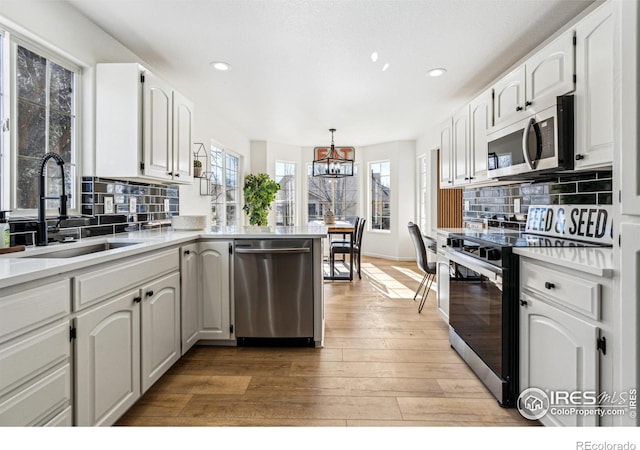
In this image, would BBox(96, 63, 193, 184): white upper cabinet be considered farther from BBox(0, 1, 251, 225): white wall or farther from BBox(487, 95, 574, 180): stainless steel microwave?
BBox(487, 95, 574, 180): stainless steel microwave

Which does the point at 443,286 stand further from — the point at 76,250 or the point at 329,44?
the point at 76,250

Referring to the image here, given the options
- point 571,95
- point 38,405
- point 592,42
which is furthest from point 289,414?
point 592,42

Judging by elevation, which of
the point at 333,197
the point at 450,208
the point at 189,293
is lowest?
the point at 189,293

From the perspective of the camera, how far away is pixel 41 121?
209 centimetres

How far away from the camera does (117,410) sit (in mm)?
1582

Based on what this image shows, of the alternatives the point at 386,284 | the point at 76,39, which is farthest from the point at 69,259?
the point at 386,284

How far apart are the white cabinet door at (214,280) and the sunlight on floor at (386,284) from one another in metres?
2.22

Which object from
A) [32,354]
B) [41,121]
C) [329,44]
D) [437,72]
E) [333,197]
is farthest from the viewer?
[333,197]

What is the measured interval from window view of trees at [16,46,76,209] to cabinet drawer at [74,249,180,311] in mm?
822

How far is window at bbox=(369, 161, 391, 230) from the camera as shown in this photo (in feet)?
23.3

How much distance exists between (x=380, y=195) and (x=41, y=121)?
601 cm

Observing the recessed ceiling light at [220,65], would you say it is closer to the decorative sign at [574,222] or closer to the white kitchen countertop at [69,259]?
the white kitchen countertop at [69,259]

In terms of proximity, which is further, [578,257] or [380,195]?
[380,195]

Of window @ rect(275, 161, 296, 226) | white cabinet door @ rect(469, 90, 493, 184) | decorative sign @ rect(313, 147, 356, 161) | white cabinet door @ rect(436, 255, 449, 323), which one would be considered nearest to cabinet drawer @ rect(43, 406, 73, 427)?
white cabinet door @ rect(436, 255, 449, 323)
